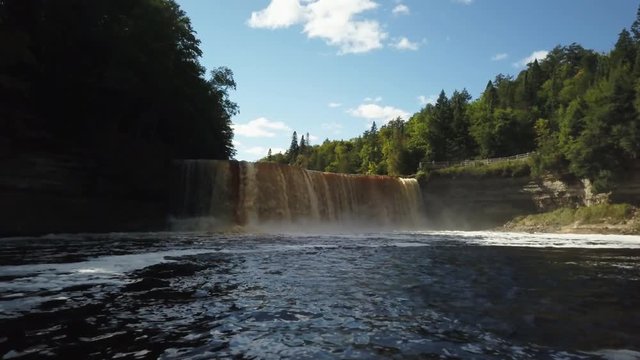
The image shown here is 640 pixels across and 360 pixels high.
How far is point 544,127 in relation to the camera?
78.2m

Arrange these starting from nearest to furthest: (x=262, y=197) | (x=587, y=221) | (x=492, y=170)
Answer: (x=262, y=197), (x=587, y=221), (x=492, y=170)

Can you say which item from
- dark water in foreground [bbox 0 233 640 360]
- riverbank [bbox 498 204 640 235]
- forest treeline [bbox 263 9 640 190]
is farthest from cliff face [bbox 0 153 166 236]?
forest treeline [bbox 263 9 640 190]

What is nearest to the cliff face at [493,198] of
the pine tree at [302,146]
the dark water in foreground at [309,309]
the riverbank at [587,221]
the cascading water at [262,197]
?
the riverbank at [587,221]

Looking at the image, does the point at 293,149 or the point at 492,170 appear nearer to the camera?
the point at 492,170

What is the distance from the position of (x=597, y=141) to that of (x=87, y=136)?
1802 inches

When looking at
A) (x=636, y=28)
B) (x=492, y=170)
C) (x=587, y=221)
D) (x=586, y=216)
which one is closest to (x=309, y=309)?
(x=587, y=221)

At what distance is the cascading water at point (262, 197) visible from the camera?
123 ft

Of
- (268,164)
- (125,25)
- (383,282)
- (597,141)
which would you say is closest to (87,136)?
(125,25)

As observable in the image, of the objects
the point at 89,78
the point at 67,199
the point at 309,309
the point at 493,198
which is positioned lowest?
the point at 309,309

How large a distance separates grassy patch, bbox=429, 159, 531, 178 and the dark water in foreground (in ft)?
131

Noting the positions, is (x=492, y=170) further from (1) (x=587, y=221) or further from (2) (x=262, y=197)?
(2) (x=262, y=197)

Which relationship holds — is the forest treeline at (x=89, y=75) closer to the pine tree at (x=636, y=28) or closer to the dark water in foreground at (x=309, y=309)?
the dark water in foreground at (x=309, y=309)

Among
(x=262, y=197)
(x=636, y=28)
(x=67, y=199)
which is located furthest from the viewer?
(x=636, y=28)

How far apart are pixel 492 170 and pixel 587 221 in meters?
12.5
